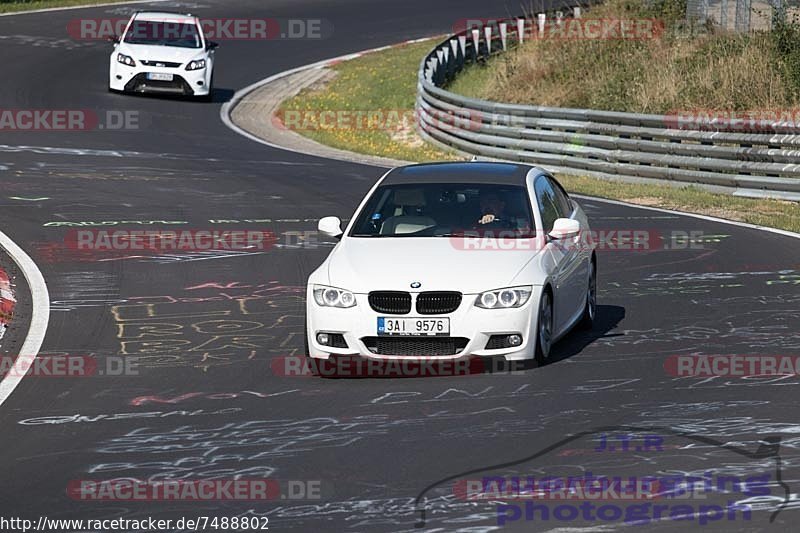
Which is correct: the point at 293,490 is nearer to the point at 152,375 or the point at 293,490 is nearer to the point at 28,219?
the point at 152,375

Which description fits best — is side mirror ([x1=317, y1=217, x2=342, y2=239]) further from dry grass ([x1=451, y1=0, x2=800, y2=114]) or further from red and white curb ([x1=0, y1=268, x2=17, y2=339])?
dry grass ([x1=451, y1=0, x2=800, y2=114])

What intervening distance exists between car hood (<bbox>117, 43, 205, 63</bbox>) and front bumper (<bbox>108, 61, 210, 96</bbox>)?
0.69 feet

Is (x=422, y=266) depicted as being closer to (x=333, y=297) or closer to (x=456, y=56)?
(x=333, y=297)

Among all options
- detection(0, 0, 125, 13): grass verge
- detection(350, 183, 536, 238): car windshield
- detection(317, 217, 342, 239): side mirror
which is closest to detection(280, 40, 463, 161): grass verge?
detection(0, 0, 125, 13): grass verge

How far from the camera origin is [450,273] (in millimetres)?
10938

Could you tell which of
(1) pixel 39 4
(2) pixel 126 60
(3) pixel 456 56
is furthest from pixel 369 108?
(1) pixel 39 4

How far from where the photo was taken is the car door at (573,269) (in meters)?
12.0

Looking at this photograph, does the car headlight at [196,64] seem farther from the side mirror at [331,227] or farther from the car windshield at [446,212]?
the side mirror at [331,227]

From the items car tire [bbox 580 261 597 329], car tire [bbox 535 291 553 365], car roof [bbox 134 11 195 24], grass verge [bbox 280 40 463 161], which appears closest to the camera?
car tire [bbox 535 291 553 365]

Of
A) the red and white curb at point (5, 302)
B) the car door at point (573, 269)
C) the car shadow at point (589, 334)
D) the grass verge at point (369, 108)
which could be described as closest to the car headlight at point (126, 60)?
the grass verge at point (369, 108)

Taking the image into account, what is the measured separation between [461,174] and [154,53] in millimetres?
22396

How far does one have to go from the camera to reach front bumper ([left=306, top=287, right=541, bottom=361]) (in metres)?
10.8

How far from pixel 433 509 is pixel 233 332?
213 inches

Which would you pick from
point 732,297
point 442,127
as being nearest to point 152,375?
point 732,297
